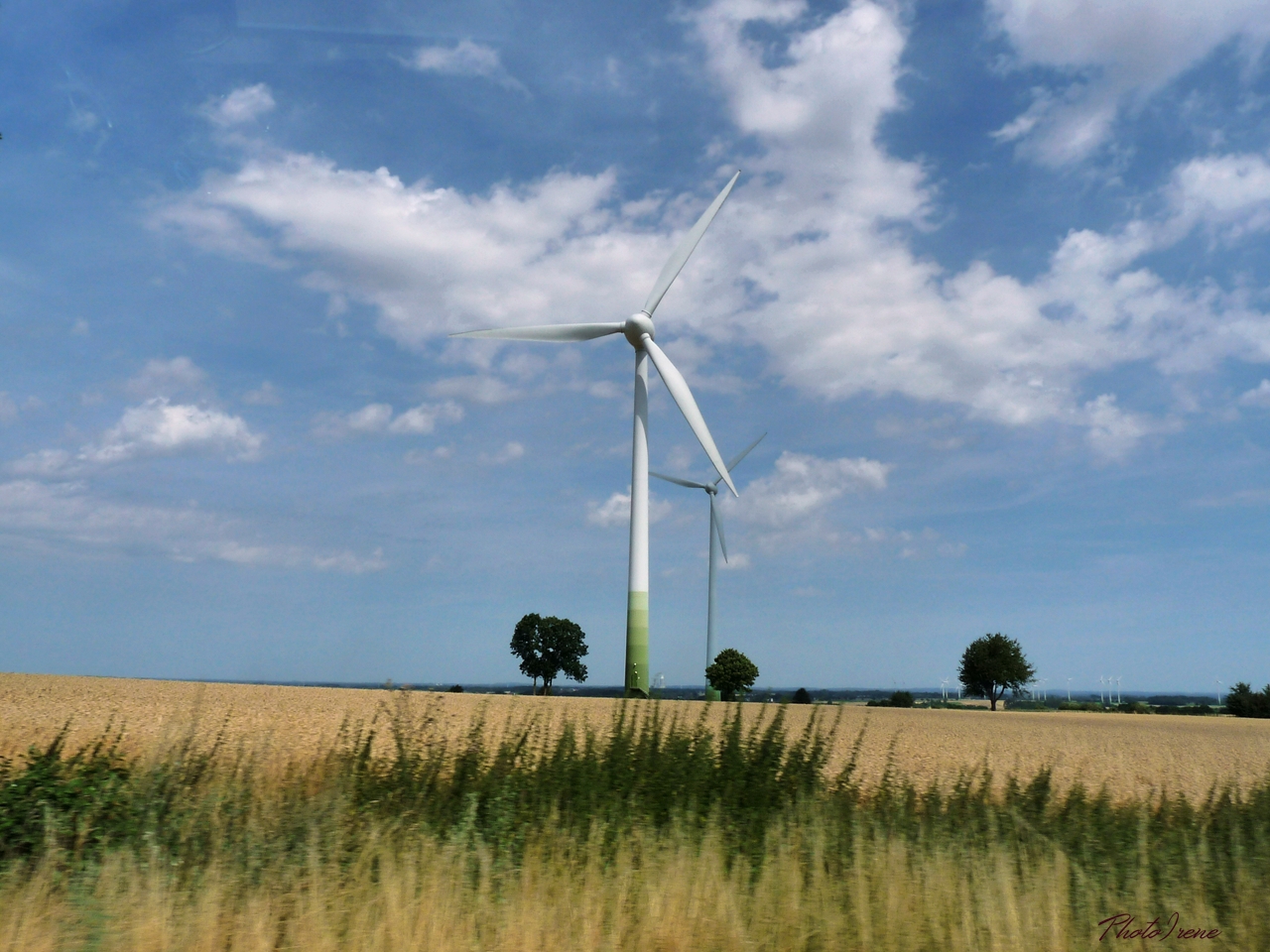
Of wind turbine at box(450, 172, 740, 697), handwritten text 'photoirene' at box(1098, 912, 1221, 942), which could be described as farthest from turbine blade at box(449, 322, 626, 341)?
handwritten text 'photoirene' at box(1098, 912, 1221, 942)

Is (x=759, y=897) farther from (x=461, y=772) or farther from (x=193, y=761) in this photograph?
(x=193, y=761)

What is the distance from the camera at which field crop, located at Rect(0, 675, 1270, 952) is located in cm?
715

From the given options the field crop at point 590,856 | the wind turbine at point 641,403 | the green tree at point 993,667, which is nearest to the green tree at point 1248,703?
the green tree at point 993,667

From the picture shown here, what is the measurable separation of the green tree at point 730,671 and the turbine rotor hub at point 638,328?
2169cm

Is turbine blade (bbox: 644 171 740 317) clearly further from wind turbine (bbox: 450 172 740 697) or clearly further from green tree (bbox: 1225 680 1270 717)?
green tree (bbox: 1225 680 1270 717)

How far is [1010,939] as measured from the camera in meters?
7.22

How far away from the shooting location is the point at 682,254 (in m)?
49.9

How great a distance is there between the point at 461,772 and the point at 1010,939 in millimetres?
6628

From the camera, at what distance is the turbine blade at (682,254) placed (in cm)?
4956

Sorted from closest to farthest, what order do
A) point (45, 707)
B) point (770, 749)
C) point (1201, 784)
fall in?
point (770, 749) → point (1201, 784) → point (45, 707)

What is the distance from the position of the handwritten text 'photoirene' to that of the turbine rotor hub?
138 ft

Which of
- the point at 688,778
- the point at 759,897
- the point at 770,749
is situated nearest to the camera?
the point at 759,897

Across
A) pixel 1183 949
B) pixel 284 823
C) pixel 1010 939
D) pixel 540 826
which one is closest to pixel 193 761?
pixel 284 823

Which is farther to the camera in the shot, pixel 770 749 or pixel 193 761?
pixel 770 749
